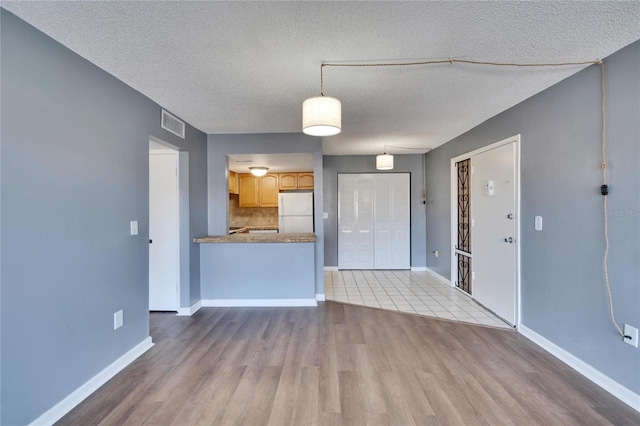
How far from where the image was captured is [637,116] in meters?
1.84

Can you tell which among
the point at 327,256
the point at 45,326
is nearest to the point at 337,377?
the point at 45,326

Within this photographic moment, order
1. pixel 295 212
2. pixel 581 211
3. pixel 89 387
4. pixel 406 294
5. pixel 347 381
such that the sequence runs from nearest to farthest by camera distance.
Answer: pixel 89 387 < pixel 347 381 < pixel 581 211 < pixel 406 294 < pixel 295 212

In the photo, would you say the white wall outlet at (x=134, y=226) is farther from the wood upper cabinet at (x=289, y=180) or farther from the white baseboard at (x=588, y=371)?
the wood upper cabinet at (x=289, y=180)

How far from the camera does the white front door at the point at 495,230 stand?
3.05 m

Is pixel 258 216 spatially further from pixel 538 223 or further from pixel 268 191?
pixel 538 223

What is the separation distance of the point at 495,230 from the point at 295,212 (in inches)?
145

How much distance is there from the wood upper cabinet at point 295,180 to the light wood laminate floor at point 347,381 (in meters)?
3.80

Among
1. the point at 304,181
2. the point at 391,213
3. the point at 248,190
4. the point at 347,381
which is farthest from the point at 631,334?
the point at 248,190

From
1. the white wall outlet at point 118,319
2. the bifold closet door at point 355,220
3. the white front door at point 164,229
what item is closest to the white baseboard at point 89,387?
the white wall outlet at point 118,319

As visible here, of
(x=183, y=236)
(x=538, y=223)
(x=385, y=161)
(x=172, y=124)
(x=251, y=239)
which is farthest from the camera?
(x=385, y=161)

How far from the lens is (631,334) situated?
1.87 metres

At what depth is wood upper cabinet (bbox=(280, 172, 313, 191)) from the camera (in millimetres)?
6473

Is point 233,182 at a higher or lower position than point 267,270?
higher

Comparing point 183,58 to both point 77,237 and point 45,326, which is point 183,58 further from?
point 45,326
